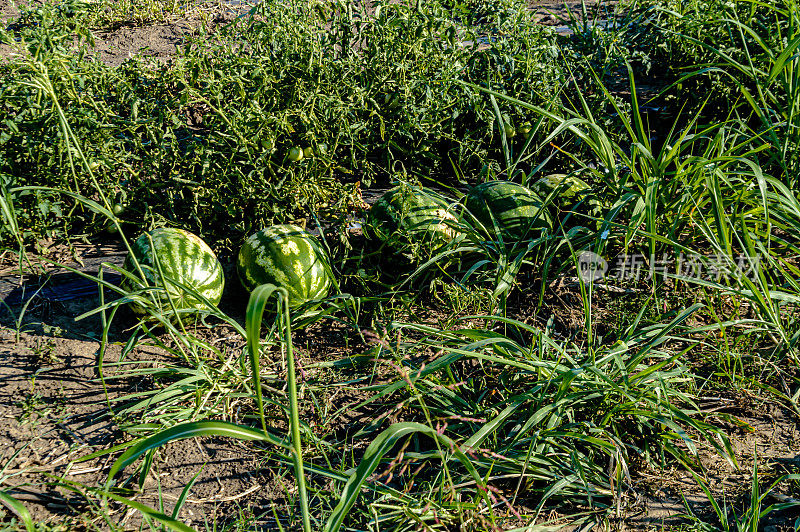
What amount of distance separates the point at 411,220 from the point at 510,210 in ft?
1.50

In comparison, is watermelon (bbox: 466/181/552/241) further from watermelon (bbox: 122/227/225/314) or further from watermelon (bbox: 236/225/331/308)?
watermelon (bbox: 122/227/225/314)

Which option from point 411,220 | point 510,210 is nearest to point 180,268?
point 411,220

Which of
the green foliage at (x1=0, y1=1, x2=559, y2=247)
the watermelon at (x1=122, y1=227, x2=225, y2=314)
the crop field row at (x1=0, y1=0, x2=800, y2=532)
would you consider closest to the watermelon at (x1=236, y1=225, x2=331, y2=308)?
the crop field row at (x1=0, y1=0, x2=800, y2=532)

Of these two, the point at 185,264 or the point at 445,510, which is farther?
the point at 185,264

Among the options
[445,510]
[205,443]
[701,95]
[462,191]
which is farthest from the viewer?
[701,95]

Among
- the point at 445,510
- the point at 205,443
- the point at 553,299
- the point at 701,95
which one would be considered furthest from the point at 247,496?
the point at 701,95

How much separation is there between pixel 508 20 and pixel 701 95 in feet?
3.90

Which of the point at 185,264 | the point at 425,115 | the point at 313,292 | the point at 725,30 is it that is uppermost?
the point at 725,30

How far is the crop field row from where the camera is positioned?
205 cm

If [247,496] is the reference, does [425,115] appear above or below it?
above

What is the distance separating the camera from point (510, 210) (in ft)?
9.80

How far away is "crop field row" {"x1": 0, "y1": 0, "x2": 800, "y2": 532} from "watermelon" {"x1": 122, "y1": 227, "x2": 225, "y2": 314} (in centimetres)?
1

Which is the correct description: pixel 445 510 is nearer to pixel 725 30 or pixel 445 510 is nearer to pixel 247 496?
pixel 247 496

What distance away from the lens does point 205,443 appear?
7.36 feet
